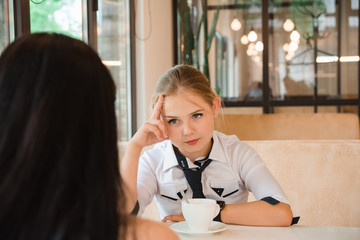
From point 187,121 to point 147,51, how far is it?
269 cm

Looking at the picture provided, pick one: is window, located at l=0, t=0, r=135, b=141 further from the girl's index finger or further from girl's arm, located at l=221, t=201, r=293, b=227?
girl's arm, located at l=221, t=201, r=293, b=227

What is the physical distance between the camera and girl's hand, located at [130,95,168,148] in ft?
5.08

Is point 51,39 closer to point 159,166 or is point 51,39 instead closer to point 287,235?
point 287,235

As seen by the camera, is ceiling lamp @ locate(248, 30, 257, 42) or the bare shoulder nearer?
the bare shoulder

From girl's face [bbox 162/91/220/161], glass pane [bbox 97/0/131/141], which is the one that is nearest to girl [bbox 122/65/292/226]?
girl's face [bbox 162/91/220/161]

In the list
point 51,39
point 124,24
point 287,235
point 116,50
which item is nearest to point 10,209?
point 51,39

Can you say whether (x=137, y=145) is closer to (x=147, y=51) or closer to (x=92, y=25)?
(x=92, y=25)

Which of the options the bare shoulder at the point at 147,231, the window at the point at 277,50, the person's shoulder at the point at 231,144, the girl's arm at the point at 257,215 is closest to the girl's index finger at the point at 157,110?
the person's shoulder at the point at 231,144

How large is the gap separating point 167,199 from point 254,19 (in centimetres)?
395

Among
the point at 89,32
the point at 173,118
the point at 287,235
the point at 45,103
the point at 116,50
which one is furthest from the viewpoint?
the point at 116,50

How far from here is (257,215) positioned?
1351 millimetres

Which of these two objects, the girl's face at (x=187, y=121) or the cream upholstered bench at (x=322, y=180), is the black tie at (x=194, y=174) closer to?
the girl's face at (x=187, y=121)

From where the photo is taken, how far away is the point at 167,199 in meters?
1.60

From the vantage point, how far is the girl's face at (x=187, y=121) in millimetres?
1517
